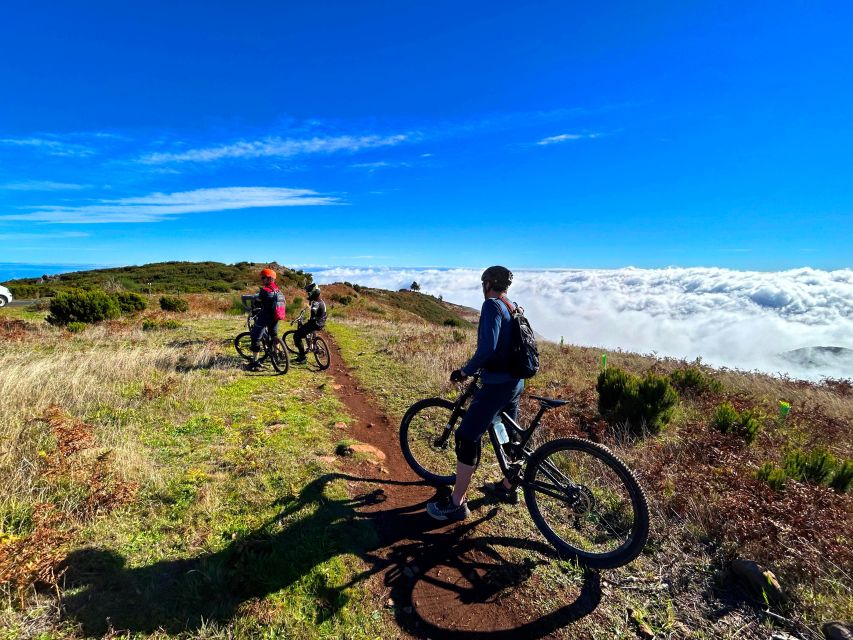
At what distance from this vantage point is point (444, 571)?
12.1 feet

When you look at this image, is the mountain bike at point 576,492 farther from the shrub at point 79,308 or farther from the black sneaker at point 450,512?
the shrub at point 79,308

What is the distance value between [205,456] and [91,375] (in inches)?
176

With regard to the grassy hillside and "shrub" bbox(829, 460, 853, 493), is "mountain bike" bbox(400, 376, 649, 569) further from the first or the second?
the grassy hillside

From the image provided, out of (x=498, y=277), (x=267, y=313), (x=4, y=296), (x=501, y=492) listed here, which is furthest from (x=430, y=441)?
(x=4, y=296)

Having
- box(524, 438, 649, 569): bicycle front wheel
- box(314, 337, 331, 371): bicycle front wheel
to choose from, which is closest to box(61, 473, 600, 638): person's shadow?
box(524, 438, 649, 569): bicycle front wheel

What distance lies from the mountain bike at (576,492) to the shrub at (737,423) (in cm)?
428

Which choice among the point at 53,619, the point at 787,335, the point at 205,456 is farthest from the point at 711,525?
the point at 787,335

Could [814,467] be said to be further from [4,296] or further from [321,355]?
[4,296]

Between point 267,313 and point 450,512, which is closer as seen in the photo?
point 450,512

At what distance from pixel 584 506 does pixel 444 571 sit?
5.30 ft

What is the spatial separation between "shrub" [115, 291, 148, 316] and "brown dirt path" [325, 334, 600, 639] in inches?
804

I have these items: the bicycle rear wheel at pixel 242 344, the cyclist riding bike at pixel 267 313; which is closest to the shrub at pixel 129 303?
the bicycle rear wheel at pixel 242 344

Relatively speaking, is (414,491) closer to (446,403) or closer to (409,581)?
(446,403)

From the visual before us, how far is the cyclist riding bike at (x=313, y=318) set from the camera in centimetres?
1048
